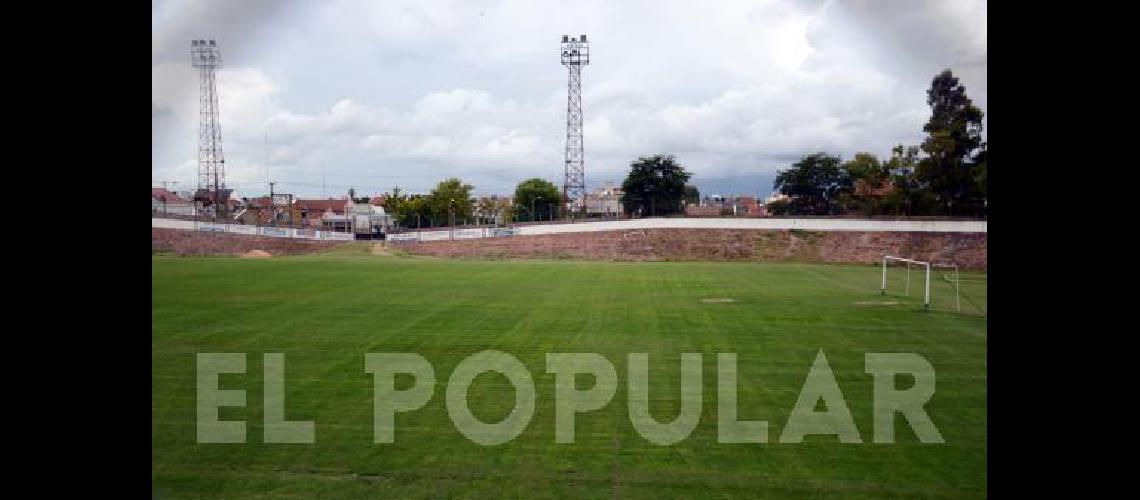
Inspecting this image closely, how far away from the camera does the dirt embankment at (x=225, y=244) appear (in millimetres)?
43031

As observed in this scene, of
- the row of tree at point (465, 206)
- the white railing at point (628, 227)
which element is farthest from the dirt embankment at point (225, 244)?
the row of tree at point (465, 206)

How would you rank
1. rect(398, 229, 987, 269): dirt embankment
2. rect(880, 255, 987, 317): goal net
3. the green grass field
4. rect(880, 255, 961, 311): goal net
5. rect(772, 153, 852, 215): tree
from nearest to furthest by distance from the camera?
the green grass field, rect(880, 255, 987, 317): goal net, rect(880, 255, 961, 311): goal net, rect(398, 229, 987, 269): dirt embankment, rect(772, 153, 852, 215): tree

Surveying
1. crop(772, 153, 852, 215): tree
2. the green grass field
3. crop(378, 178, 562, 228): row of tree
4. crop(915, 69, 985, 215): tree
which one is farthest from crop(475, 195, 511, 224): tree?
the green grass field

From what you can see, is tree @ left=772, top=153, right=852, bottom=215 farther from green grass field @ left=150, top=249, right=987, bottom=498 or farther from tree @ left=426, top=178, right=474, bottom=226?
green grass field @ left=150, top=249, right=987, bottom=498

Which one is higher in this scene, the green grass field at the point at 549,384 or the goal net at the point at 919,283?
the goal net at the point at 919,283

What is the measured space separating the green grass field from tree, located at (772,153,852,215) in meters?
44.6

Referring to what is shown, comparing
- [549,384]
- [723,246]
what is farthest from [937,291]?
[723,246]

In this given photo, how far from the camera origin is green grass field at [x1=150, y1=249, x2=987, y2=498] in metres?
6.61

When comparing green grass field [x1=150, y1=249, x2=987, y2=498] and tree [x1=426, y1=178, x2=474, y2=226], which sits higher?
tree [x1=426, y1=178, x2=474, y2=226]

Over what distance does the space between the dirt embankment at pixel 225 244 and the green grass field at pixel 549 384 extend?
21.3m

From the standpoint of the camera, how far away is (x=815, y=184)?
2687 inches

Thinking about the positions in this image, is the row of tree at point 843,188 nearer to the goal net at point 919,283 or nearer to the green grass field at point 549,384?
the goal net at point 919,283
